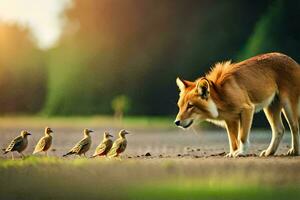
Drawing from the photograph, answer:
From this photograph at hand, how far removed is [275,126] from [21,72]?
15085 millimetres

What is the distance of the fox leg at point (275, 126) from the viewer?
1227 cm

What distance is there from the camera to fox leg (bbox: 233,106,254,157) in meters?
11.5

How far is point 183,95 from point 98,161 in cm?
151

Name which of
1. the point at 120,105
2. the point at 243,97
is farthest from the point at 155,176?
the point at 120,105

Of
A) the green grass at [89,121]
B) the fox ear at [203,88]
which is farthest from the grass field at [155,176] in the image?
the green grass at [89,121]

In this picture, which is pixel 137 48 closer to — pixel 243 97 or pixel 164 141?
pixel 164 141

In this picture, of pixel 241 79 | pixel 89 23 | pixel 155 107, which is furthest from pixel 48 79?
pixel 241 79

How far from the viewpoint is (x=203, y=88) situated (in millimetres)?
11297

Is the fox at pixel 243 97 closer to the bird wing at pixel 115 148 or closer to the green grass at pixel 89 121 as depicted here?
the bird wing at pixel 115 148

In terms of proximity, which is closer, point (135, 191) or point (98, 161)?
point (135, 191)

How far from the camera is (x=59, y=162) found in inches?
434

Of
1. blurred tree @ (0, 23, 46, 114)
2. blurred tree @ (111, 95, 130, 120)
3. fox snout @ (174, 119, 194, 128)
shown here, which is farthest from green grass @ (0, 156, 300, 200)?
blurred tree @ (0, 23, 46, 114)

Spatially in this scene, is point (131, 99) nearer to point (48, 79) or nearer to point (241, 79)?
point (48, 79)

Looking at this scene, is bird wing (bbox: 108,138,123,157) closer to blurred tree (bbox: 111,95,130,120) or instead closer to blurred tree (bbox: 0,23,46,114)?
blurred tree (bbox: 111,95,130,120)
